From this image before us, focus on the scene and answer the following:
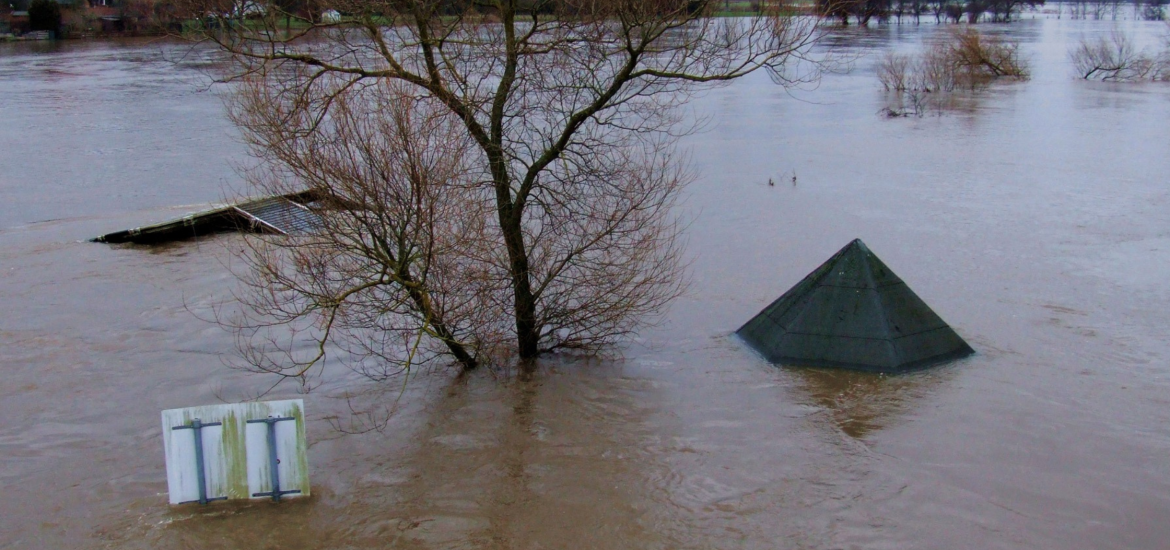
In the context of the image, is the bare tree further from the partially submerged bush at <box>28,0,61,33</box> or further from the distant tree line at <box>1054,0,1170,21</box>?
the distant tree line at <box>1054,0,1170,21</box>

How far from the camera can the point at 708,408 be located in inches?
426

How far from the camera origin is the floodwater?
8.48 meters

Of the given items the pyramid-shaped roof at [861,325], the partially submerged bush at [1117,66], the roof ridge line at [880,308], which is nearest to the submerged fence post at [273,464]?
the pyramid-shaped roof at [861,325]

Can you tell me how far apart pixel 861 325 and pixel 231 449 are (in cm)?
707

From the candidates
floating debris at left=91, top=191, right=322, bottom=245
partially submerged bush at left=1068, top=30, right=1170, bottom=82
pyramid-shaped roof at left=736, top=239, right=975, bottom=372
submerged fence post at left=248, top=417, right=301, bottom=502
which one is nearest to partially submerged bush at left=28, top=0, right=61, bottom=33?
floating debris at left=91, top=191, right=322, bottom=245

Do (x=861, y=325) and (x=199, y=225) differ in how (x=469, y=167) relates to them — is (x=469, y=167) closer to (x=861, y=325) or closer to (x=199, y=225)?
(x=861, y=325)

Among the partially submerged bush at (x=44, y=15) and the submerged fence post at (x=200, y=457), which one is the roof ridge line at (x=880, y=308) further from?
the partially submerged bush at (x=44, y=15)

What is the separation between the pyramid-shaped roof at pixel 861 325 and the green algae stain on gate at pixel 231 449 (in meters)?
5.99

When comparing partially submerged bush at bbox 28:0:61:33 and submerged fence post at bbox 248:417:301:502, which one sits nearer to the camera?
submerged fence post at bbox 248:417:301:502

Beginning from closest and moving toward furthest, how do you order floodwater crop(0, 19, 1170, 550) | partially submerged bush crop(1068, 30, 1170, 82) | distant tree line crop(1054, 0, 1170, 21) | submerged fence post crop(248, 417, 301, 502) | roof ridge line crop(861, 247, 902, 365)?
1. submerged fence post crop(248, 417, 301, 502)
2. floodwater crop(0, 19, 1170, 550)
3. roof ridge line crop(861, 247, 902, 365)
4. partially submerged bush crop(1068, 30, 1170, 82)
5. distant tree line crop(1054, 0, 1170, 21)

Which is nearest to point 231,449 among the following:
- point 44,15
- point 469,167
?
point 469,167

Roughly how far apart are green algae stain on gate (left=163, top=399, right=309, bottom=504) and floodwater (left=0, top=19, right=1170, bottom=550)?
251 mm

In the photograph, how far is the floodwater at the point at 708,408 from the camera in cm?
848

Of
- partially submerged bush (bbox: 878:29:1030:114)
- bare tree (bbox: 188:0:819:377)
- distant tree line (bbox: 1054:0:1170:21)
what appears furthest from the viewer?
distant tree line (bbox: 1054:0:1170:21)
